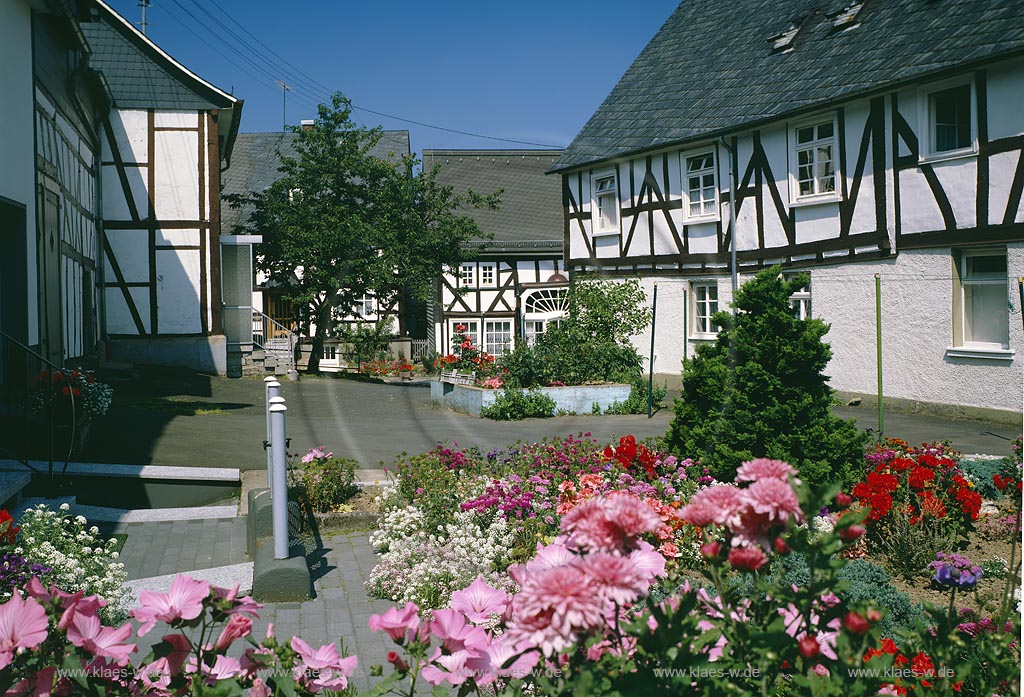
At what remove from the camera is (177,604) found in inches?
81.4

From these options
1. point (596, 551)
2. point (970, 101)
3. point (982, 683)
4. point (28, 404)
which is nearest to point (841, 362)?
point (970, 101)

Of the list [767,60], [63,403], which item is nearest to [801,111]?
[767,60]

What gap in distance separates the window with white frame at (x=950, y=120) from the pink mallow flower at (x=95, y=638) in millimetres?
15292

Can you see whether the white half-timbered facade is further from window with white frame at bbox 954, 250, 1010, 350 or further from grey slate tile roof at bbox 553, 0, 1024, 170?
window with white frame at bbox 954, 250, 1010, 350

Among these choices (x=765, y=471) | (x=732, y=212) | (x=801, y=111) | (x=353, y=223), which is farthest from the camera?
(x=353, y=223)

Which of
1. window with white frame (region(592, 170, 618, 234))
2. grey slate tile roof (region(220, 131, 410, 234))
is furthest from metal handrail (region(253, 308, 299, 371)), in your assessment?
window with white frame (region(592, 170, 618, 234))

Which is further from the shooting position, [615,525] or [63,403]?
[63,403]

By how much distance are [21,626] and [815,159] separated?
707 inches

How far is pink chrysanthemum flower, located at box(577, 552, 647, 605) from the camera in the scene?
5.50 ft

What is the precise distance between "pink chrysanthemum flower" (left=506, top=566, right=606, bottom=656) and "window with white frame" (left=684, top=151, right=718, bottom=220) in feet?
64.6

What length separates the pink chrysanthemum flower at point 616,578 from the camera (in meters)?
→ 1.68

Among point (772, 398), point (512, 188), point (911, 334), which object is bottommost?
point (772, 398)

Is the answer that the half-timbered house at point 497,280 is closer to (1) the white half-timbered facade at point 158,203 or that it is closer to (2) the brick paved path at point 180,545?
(1) the white half-timbered facade at point 158,203

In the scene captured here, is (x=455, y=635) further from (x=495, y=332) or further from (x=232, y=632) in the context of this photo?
(x=495, y=332)
